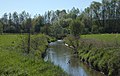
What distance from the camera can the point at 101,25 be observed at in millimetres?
120750

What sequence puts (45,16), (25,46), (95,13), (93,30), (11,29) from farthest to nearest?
(45,16) → (11,29) → (95,13) → (93,30) → (25,46)

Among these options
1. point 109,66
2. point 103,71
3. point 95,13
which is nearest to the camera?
point 109,66

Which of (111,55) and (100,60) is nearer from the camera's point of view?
(111,55)

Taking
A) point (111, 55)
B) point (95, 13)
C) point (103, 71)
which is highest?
point (95, 13)

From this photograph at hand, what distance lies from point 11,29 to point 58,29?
27661 millimetres

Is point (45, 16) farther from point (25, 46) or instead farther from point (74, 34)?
point (25, 46)

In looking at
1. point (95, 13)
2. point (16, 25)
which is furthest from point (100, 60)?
point (16, 25)

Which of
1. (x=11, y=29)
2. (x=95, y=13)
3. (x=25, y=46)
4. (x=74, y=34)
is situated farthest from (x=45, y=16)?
(x=25, y=46)

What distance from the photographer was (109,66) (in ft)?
95.3

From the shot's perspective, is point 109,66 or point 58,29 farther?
point 58,29

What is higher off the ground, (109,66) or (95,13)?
(95,13)

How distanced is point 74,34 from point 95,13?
6587 cm

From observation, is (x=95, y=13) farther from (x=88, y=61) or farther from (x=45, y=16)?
(x=88, y=61)

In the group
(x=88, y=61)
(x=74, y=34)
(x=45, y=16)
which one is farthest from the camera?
(x=45, y=16)
